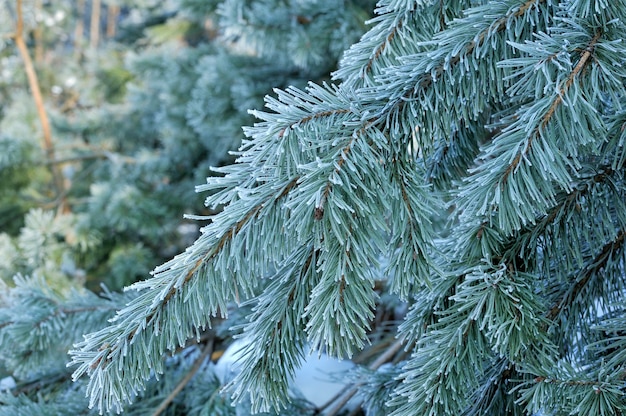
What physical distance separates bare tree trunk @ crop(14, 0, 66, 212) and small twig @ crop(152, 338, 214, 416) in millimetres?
1169

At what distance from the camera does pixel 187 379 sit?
0.99 m

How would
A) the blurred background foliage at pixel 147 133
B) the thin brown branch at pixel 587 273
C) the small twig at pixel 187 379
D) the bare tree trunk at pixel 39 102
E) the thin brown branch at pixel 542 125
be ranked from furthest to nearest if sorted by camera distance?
the bare tree trunk at pixel 39 102 → the blurred background foliage at pixel 147 133 → the small twig at pixel 187 379 → the thin brown branch at pixel 587 273 → the thin brown branch at pixel 542 125

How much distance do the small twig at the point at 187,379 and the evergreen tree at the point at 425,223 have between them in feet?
1.50

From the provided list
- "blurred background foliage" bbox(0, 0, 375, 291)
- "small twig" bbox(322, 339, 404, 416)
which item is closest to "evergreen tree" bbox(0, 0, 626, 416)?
"small twig" bbox(322, 339, 404, 416)

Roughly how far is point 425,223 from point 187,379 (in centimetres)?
67

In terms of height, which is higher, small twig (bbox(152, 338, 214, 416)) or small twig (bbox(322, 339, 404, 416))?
small twig (bbox(322, 339, 404, 416))

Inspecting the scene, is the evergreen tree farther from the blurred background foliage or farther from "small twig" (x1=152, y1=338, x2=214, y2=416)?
the blurred background foliage

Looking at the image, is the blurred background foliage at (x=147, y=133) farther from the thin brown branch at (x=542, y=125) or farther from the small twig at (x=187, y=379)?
the thin brown branch at (x=542, y=125)

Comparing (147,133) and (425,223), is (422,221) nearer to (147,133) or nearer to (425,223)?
(425,223)

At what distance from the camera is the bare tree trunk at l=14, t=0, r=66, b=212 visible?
1709mm

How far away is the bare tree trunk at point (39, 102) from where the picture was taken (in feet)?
5.61

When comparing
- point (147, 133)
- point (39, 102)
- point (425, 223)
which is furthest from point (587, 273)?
point (147, 133)

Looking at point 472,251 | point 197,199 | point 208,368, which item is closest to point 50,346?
point 208,368

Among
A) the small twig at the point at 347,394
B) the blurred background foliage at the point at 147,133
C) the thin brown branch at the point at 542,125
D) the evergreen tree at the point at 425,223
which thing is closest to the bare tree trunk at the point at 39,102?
the blurred background foliage at the point at 147,133
